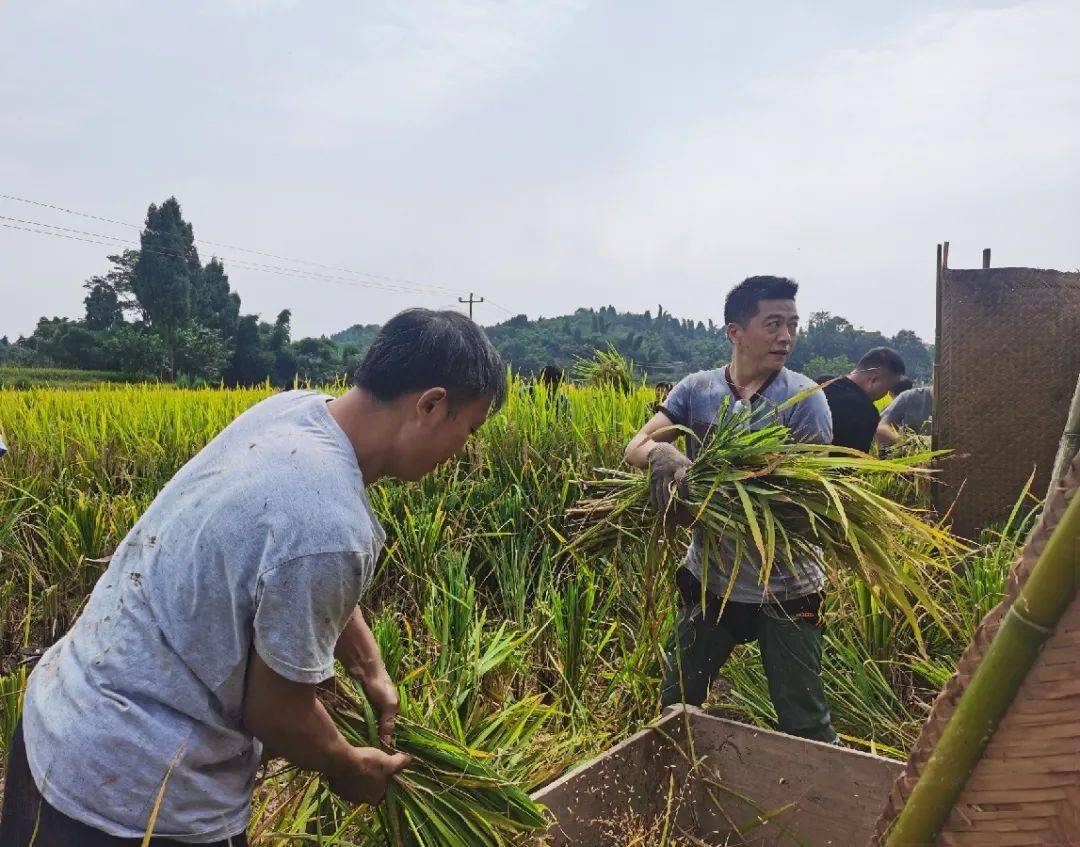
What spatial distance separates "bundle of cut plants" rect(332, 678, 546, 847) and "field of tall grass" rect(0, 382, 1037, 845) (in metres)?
0.13

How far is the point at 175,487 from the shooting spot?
1273 millimetres

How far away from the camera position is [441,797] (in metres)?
1.56

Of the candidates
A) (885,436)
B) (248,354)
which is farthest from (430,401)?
(248,354)

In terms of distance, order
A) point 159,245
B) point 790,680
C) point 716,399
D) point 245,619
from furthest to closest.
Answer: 1. point 159,245
2. point 716,399
3. point 790,680
4. point 245,619

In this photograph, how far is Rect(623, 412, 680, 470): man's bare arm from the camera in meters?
2.40

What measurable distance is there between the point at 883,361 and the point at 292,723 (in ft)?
16.0

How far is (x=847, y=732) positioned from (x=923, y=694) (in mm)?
379

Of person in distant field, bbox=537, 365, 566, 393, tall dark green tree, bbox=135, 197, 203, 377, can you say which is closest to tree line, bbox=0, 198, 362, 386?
tall dark green tree, bbox=135, 197, 203, 377

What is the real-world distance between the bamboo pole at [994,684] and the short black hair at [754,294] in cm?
220

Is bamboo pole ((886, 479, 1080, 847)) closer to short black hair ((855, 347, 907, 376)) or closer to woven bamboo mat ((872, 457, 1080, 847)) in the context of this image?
woven bamboo mat ((872, 457, 1080, 847))

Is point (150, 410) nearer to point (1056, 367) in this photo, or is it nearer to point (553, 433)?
point (553, 433)

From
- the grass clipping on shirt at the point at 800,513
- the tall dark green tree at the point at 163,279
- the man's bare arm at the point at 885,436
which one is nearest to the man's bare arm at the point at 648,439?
the grass clipping on shirt at the point at 800,513

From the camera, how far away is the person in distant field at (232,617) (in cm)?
113

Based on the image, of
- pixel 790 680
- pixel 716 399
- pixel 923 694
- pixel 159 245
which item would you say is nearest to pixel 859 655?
pixel 923 694
